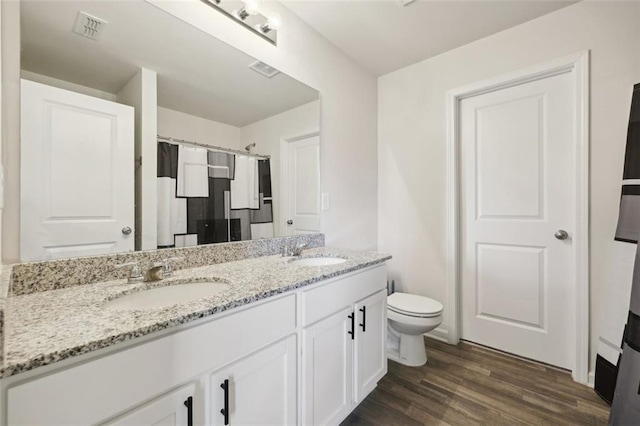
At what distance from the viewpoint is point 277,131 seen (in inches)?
68.9

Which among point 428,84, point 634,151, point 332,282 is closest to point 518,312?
point 634,151

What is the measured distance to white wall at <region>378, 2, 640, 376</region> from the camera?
1.62m

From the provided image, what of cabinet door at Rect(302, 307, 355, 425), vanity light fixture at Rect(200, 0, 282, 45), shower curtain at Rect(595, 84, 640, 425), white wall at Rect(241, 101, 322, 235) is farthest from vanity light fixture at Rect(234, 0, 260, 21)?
shower curtain at Rect(595, 84, 640, 425)

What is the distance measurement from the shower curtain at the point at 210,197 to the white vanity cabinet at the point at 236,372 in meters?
0.62

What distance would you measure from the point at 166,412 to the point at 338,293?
777 mm

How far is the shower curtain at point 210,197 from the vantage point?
128 cm

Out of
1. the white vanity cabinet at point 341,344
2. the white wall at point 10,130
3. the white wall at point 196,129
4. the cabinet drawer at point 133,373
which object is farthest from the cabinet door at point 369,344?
the white wall at point 10,130

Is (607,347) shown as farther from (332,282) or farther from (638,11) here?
(638,11)

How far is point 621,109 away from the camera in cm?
160

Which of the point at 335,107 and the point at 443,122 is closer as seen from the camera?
the point at 335,107

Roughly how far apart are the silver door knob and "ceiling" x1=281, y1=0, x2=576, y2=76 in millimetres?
1462

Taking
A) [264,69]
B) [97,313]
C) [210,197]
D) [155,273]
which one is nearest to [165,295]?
[155,273]

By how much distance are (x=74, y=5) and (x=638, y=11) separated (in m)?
2.80

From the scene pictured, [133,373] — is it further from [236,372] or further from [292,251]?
[292,251]
